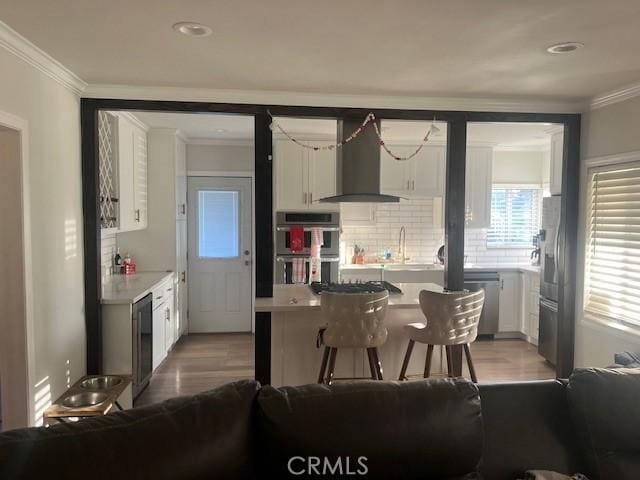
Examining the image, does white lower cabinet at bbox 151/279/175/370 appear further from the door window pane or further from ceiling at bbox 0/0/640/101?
ceiling at bbox 0/0/640/101

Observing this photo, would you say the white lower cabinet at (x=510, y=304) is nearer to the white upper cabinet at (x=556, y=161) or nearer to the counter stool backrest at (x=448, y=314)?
the white upper cabinet at (x=556, y=161)

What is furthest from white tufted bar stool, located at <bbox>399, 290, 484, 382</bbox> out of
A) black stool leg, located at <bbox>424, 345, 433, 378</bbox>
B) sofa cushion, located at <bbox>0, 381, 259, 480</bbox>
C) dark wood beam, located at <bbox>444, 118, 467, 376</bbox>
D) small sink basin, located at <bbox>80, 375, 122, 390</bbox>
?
small sink basin, located at <bbox>80, 375, 122, 390</bbox>

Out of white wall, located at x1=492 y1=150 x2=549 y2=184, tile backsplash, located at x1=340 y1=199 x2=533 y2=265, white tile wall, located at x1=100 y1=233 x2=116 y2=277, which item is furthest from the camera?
white wall, located at x1=492 y1=150 x2=549 y2=184

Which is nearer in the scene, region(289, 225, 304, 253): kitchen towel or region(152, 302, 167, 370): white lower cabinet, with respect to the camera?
region(152, 302, 167, 370): white lower cabinet

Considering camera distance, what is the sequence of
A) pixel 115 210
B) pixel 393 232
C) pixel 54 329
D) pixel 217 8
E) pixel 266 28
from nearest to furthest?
pixel 217 8, pixel 266 28, pixel 54 329, pixel 115 210, pixel 393 232

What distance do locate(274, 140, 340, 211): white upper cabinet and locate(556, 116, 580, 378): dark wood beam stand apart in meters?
2.43

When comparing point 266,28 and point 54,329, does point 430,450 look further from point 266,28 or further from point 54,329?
point 54,329

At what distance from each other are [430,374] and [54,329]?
2.72m

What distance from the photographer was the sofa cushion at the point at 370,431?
1.48 m

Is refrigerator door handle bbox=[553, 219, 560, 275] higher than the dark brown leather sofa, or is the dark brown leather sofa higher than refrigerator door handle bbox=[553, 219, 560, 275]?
refrigerator door handle bbox=[553, 219, 560, 275]

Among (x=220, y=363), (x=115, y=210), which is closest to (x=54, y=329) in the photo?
(x=115, y=210)

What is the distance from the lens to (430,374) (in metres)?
3.81

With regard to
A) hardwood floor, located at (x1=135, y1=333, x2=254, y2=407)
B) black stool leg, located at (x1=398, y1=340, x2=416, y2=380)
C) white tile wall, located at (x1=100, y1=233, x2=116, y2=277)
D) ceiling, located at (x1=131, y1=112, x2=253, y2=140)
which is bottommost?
hardwood floor, located at (x1=135, y1=333, x2=254, y2=407)

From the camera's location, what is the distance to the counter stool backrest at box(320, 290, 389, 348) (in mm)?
3160
